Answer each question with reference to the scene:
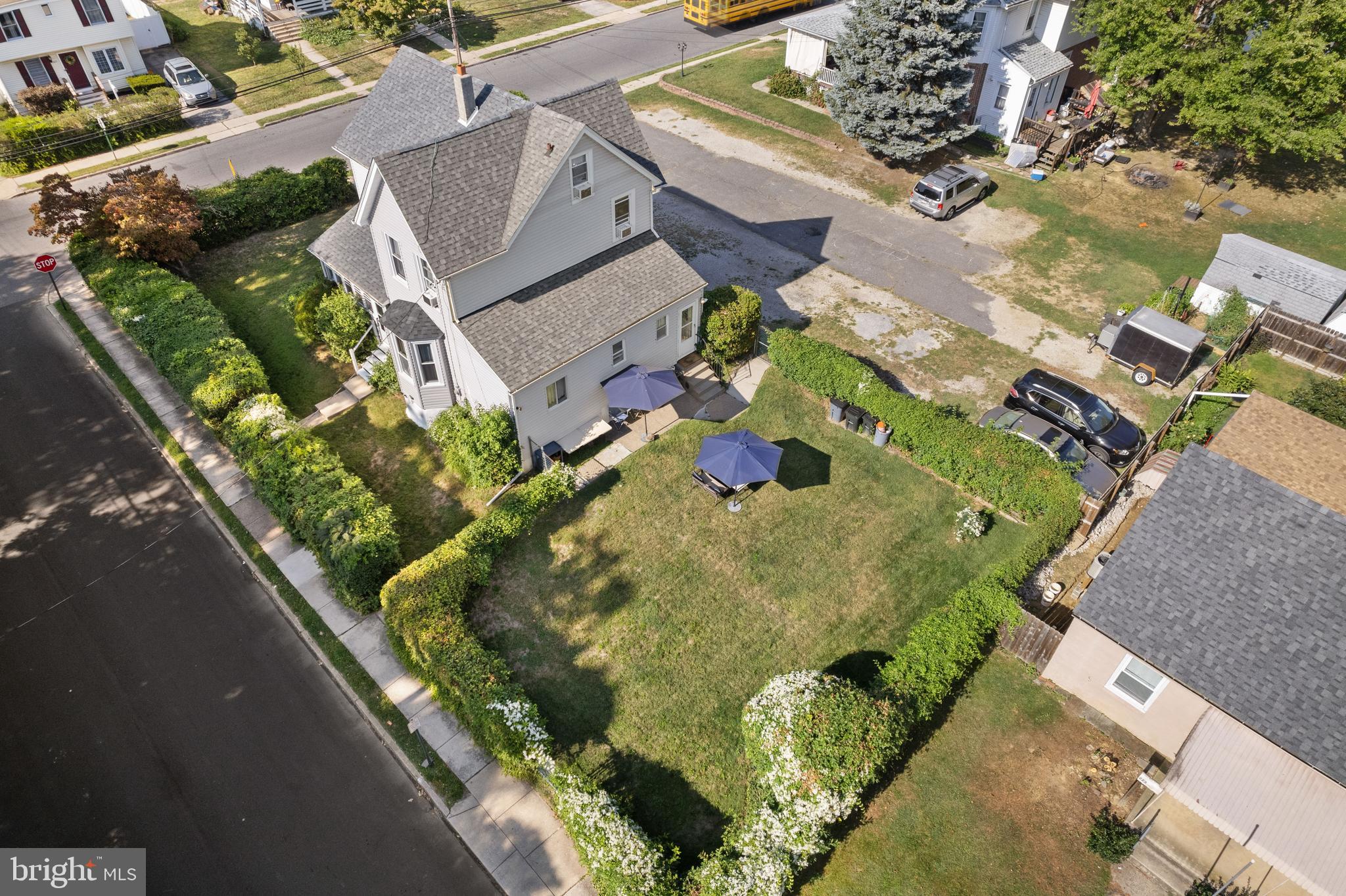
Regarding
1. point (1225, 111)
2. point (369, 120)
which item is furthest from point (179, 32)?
point (1225, 111)

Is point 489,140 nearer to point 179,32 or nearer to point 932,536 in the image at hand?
point 932,536

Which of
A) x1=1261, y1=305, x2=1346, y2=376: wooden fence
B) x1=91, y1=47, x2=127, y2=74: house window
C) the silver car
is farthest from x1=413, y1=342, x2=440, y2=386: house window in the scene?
x1=91, y1=47, x2=127, y2=74: house window

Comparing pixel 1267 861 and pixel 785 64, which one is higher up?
pixel 785 64

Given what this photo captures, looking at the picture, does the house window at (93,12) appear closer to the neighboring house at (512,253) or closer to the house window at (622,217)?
the neighboring house at (512,253)

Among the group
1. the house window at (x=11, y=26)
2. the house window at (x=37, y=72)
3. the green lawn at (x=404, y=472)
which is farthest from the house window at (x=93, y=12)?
the green lawn at (x=404, y=472)

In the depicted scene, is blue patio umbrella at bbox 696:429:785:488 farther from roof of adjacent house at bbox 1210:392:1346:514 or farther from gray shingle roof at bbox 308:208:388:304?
roof of adjacent house at bbox 1210:392:1346:514

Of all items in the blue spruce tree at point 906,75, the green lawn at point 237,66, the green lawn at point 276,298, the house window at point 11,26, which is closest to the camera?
the green lawn at point 276,298
